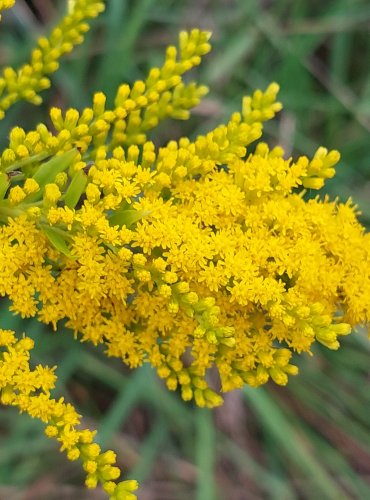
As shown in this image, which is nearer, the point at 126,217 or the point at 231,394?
the point at 126,217

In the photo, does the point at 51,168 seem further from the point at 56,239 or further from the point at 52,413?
the point at 52,413

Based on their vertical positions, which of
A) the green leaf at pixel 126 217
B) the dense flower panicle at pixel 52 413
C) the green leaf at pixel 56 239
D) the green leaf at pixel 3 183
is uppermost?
the green leaf at pixel 126 217

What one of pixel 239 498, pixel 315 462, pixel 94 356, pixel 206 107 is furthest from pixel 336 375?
pixel 206 107

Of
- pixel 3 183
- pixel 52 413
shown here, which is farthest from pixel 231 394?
pixel 3 183

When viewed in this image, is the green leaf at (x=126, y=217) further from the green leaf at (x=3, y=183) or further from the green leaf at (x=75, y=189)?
the green leaf at (x=3, y=183)

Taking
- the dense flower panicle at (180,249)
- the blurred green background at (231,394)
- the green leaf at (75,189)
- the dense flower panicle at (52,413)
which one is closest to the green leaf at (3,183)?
the dense flower panicle at (180,249)

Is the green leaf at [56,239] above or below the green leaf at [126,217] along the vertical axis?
below

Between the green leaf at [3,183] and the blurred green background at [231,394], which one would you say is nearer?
the green leaf at [3,183]
